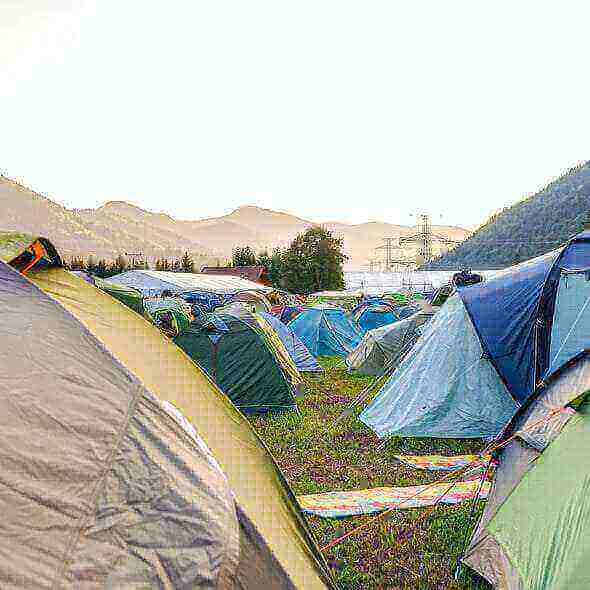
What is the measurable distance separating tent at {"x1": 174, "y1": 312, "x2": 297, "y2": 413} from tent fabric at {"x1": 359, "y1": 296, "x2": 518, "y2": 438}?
2.06 meters

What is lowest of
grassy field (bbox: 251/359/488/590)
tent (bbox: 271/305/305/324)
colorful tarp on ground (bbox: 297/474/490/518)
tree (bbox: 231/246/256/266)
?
grassy field (bbox: 251/359/488/590)

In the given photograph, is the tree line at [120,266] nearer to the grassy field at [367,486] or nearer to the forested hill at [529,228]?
the forested hill at [529,228]

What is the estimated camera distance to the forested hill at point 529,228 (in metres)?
67.5

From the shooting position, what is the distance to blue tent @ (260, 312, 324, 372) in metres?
16.0

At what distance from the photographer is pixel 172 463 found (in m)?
2.60

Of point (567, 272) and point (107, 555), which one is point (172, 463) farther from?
point (567, 272)

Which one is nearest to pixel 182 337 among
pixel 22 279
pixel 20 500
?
pixel 22 279

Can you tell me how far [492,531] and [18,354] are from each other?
323cm

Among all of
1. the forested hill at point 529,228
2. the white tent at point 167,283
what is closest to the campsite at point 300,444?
the white tent at point 167,283

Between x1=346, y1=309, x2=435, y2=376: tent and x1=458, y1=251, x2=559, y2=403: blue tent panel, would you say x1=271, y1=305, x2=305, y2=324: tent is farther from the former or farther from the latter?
x1=458, y1=251, x2=559, y2=403: blue tent panel

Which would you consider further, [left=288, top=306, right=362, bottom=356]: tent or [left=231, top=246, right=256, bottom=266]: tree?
[left=231, top=246, right=256, bottom=266]: tree

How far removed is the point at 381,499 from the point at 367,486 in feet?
2.03

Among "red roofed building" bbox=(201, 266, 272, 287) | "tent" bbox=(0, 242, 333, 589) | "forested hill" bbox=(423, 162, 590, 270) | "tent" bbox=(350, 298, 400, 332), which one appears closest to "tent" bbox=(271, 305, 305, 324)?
"tent" bbox=(350, 298, 400, 332)

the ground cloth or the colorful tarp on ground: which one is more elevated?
the colorful tarp on ground
